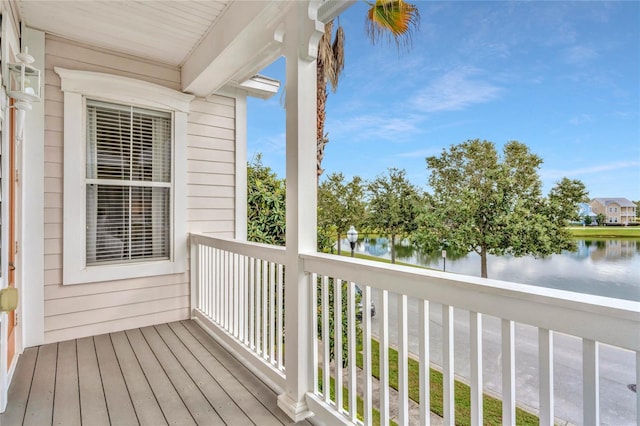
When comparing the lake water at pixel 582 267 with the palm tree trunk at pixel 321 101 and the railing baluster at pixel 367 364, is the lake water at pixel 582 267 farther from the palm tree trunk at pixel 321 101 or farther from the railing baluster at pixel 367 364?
the palm tree trunk at pixel 321 101

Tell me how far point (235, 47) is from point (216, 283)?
218cm

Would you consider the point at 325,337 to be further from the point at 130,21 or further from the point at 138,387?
the point at 130,21

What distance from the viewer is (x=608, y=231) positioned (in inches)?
53.8

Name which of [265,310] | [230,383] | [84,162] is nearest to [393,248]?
[265,310]

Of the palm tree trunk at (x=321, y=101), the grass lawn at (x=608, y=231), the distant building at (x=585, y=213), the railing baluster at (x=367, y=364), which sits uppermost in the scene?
the palm tree trunk at (x=321, y=101)

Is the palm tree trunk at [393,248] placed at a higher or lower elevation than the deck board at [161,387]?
higher

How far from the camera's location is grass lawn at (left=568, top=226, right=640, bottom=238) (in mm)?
1269

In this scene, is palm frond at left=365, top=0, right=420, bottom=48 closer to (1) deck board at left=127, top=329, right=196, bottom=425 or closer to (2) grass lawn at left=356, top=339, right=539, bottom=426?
(2) grass lawn at left=356, top=339, right=539, bottom=426

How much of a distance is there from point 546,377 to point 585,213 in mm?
826

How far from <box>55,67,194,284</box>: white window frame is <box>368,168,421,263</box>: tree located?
2147mm

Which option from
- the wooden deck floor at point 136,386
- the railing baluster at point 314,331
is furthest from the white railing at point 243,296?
the railing baluster at point 314,331

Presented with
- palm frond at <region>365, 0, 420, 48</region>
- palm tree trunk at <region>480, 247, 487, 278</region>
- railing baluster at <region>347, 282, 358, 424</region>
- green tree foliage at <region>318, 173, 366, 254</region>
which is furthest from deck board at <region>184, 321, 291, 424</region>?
palm frond at <region>365, 0, 420, 48</region>

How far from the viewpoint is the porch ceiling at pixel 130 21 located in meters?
2.83

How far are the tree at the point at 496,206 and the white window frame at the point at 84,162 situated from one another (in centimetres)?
270
